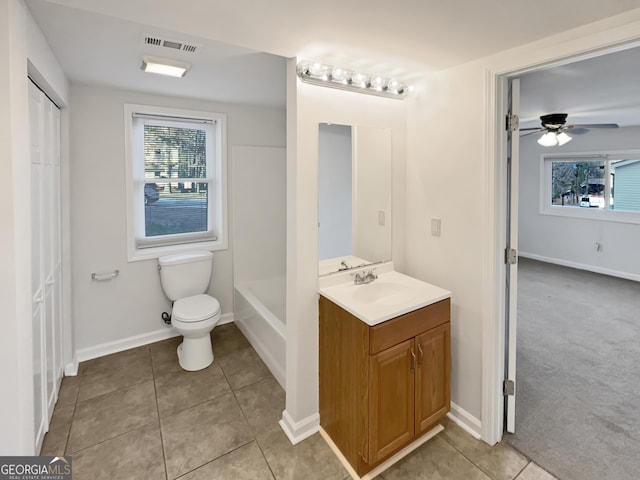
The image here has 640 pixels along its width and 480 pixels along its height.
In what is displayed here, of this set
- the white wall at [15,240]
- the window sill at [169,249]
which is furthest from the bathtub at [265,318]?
the white wall at [15,240]

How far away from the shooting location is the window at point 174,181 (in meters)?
3.03

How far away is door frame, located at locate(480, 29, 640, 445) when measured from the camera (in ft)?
5.54

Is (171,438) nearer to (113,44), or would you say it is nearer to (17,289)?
(17,289)

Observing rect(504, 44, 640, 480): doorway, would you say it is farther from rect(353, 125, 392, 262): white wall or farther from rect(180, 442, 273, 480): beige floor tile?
rect(180, 442, 273, 480): beige floor tile

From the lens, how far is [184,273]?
10.1ft

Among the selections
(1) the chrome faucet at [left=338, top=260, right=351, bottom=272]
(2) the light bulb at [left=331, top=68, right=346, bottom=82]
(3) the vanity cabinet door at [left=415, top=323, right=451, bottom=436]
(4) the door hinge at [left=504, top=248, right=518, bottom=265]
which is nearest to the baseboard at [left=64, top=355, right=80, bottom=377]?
(1) the chrome faucet at [left=338, top=260, right=351, bottom=272]

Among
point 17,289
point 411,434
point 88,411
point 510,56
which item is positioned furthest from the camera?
point 88,411

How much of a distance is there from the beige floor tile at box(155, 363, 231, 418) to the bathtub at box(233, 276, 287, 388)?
0.38 meters

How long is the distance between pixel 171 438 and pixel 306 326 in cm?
104

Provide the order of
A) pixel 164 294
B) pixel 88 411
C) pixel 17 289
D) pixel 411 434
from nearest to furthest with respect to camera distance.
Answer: pixel 17 289, pixel 411 434, pixel 88 411, pixel 164 294

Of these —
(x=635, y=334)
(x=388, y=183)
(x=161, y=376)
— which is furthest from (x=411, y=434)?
(x=635, y=334)

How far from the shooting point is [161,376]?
8.70 feet

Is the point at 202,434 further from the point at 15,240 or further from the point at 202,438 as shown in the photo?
the point at 15,240

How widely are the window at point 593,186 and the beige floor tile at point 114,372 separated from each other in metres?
6.57
